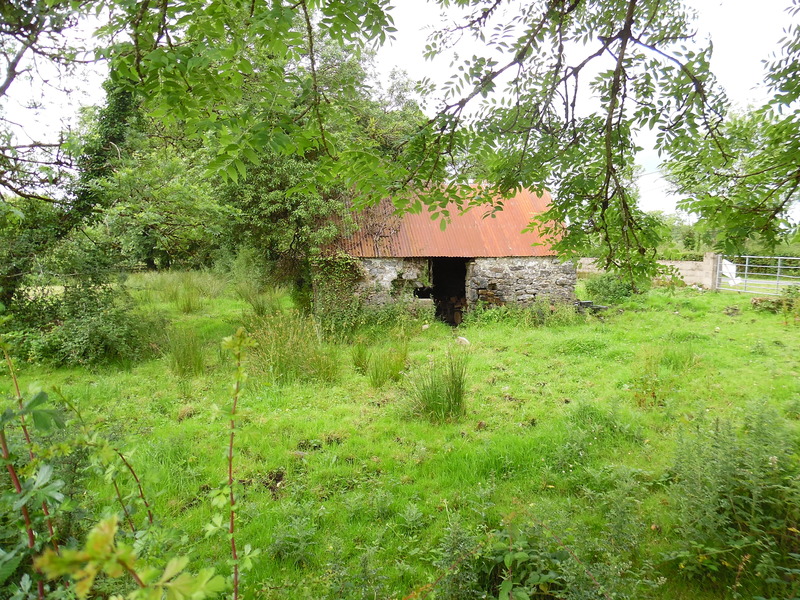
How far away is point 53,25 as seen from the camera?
95.2 inches

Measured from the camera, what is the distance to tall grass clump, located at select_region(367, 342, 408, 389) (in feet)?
20.4

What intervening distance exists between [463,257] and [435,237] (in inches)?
35.5

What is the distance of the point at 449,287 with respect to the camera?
41.7 feet

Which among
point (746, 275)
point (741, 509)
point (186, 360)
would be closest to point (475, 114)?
point (741, 509)

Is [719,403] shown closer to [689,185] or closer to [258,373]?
[689,185]

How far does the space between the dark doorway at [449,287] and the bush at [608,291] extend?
439 cm

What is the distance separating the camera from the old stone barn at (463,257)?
1030 centimetres

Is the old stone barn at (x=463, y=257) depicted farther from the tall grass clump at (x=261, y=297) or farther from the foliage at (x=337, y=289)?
the tall grass clump at (x=261, y=297)

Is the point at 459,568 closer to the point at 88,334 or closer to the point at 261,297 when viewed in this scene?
the point at 88,334

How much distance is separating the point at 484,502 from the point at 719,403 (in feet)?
12.0

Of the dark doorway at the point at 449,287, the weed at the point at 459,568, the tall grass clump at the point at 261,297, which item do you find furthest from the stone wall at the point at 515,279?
the weed at the point at 459,568

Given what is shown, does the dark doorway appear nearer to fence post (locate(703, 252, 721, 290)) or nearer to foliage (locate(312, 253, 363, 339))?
foliage (locate(312, 253, 363, 339))

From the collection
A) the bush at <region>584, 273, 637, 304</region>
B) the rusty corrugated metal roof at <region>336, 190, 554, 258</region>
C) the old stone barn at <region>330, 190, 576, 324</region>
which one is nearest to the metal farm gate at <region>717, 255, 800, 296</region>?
the bush at <region>584, 273, 637, 304</region>

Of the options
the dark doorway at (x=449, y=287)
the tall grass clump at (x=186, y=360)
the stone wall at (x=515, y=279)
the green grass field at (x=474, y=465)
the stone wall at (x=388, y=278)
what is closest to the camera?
the green grass field at (x=474, y=465)
